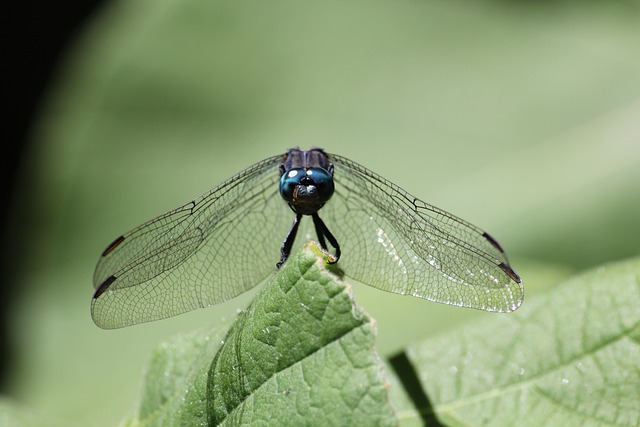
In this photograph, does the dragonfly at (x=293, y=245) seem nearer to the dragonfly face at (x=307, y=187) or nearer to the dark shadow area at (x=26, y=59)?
the dragonfly face at (x=307, y=187)

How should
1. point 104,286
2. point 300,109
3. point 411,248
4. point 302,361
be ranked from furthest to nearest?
1. point 300,109
2. point 411,248
3. point 104,286
4. point 302,361

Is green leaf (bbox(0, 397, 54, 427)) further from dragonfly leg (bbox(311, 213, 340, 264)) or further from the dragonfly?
dragonfly leg (bbox(311, 213, 340, 264))

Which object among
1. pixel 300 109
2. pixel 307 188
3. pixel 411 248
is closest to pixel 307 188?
pixel 307 188

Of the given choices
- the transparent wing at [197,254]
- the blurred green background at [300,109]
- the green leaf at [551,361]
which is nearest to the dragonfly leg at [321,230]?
the transparent wing at [197,254]

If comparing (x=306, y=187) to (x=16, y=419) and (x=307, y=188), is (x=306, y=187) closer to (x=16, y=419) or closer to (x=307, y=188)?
(x=307, y=188)

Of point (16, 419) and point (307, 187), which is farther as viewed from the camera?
point (307, 187)

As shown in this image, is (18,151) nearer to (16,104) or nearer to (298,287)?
(16,104)

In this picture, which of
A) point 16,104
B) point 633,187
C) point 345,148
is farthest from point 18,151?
point 633,187
